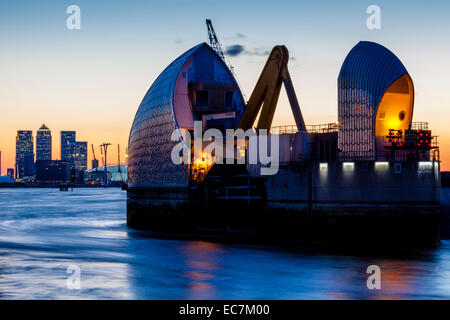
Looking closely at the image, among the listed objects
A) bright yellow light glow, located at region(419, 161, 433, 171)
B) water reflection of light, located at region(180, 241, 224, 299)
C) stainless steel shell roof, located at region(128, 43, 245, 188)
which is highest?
Answer: stainless steel shell roof, located at region(128, 43, 245, 188)

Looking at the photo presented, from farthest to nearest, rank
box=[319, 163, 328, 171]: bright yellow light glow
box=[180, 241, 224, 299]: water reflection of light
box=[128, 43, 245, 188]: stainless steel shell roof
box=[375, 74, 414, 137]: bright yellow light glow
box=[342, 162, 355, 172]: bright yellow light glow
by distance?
box=[128, 43, 245, 188]: stainless steel shell roof, box=[375, 74, 414, 137]: bright yellow light glow, box=[319, 163, 328, 171]: bright yellow light glow, box=[342, 162, 355, 172]: bright yellow light glow, box=[180, 241, 224, 299]: water reflection of light

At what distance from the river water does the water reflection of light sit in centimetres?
5

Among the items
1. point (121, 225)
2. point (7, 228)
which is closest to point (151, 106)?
point (121, 225)

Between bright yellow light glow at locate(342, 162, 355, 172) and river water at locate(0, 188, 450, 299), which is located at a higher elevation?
bright yellow light glow at locate(342, 162, 355, 172)

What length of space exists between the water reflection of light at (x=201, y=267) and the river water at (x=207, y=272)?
5 centimetres

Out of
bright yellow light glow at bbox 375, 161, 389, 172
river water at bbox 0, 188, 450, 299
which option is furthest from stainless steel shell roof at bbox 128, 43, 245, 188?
bright yellow light glow at bbox 375, 161, 389, 172

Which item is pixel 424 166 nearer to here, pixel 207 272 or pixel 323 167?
pixel 323 167

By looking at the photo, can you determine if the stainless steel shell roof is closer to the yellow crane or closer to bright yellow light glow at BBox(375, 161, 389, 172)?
the yellow crane

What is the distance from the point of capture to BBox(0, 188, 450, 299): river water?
85.3 ft

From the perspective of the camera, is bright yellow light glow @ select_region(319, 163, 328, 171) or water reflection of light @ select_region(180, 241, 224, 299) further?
bright yellow light glow @ select_region(319, 163, 328, 171)

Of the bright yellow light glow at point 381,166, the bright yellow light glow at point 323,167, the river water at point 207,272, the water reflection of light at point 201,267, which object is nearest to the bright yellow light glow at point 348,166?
the bright yellow light glow at point 323,167

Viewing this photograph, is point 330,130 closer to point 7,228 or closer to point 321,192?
point 321,192

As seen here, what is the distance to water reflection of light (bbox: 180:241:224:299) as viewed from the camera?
26344mm

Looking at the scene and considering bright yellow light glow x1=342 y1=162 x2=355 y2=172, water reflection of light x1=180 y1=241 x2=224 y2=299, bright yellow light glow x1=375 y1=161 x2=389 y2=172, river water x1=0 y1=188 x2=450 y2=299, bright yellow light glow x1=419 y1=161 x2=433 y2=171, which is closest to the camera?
river water x1=0 y1=188 x2=450 y2=299
